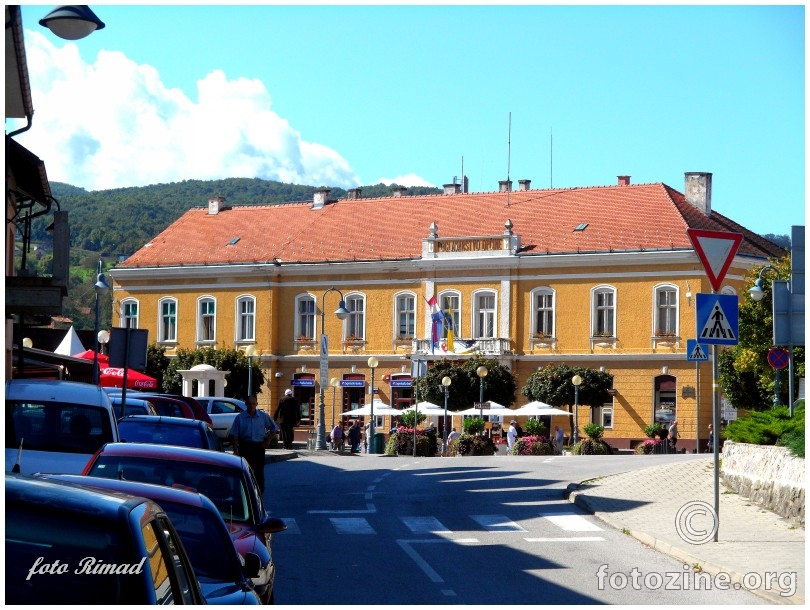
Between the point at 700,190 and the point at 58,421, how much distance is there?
5114 centimetres

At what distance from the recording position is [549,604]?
11844mm

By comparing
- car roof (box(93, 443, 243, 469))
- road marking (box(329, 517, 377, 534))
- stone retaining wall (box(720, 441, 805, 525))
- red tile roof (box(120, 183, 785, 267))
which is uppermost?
red tile roof (box(120, 183, 785, 267))

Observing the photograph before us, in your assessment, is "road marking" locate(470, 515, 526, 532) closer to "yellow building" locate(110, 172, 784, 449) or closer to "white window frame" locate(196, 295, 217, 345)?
"yellow building" locate(110, 172, 784, 449)

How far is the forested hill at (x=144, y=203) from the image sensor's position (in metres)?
124

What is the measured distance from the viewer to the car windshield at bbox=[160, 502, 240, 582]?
8273 millimetres

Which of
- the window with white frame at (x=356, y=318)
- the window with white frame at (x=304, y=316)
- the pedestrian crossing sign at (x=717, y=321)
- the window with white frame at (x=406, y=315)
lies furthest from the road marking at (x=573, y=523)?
the window with white frame at (x=304, y=316)

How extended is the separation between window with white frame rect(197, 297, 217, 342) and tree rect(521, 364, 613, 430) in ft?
62.0

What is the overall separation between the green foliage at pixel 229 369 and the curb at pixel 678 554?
140ft

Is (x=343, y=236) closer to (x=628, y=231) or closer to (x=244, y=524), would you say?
(x=628, y=231)

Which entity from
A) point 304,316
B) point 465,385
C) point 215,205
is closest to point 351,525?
point 465,385

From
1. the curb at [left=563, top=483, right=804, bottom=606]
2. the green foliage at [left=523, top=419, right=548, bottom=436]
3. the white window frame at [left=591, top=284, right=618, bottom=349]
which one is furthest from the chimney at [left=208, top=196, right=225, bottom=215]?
the curb at [left=563, top=483, right=804, bottom=606]

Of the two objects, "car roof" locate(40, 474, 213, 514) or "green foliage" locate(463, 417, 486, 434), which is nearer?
→ "car roof" locate(40, 474, 213, 514)

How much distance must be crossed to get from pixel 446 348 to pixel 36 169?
39.5 m

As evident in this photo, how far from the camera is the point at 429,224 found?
6606cm
